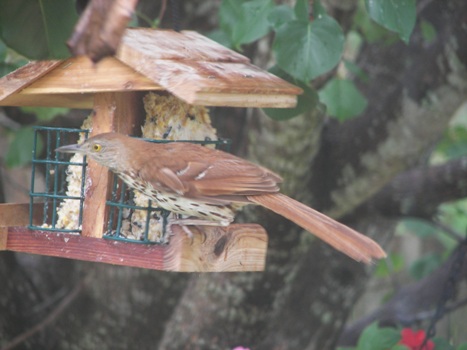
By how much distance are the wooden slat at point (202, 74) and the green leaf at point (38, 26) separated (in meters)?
0.27

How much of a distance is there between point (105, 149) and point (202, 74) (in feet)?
1.62

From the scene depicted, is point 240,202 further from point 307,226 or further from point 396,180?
point 396,180

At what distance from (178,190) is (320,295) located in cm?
322

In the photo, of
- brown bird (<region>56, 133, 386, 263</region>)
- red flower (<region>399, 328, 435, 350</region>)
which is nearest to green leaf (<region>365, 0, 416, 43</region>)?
brown bird (<region>56, 133, 386, 263</region>)

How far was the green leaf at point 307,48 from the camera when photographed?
3.15 m

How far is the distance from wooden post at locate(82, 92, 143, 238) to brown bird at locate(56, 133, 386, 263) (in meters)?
0.24

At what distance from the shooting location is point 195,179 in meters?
2.82

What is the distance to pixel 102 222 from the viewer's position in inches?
124

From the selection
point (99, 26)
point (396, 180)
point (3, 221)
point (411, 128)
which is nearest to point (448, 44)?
point (411, 128)

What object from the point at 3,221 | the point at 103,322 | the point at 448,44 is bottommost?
the point at 103,322

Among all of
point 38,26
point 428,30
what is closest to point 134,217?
point 38,26

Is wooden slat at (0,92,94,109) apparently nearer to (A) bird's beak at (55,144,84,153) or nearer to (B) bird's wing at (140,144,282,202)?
(A) bird's beak at (55,144,84,153)

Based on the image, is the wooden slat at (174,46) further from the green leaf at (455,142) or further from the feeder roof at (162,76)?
the green leaf at (455,142)

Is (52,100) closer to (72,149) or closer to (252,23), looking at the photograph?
(72,149)
